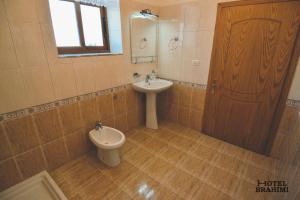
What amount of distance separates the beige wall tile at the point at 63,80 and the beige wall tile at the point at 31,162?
2.13 feet

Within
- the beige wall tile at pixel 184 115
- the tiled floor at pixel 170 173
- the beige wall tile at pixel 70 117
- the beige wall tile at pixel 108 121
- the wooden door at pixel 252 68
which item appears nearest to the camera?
the tiled floor at pixel 170 173

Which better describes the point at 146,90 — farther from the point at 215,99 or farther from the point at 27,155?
the point at 27,155

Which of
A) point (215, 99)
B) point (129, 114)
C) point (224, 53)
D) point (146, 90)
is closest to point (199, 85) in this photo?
point (215, 99)

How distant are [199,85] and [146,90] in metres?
0.85

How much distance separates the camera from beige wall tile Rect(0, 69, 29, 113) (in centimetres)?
137

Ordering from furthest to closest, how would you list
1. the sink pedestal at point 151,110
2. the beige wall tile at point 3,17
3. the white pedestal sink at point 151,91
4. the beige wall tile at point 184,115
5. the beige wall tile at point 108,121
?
the beige wall tile at point 184,115 → the sink pedestal at point 151,110 → the white pedestal sink at point 151,91 → the beige wall tile at point 108,121 → the beige wall tile at point 3,17

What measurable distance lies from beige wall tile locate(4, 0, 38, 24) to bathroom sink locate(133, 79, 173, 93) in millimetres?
1426

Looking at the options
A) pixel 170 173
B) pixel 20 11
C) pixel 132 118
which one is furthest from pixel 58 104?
pixel 170 173

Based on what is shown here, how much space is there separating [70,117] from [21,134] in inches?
18.8

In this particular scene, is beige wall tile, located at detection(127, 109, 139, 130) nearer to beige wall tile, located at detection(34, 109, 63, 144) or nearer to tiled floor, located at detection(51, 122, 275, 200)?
tiled floor, located at detection(51, 122, 275, 200)

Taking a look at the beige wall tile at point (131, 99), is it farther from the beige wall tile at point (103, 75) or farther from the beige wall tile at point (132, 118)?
the beige wall tile at point (103, 75)

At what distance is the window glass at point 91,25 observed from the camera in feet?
6.57

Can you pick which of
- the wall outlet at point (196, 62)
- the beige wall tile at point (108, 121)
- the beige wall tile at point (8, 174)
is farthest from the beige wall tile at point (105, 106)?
the wall outlet at point (196, 62)

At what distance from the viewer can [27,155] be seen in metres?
1.62
